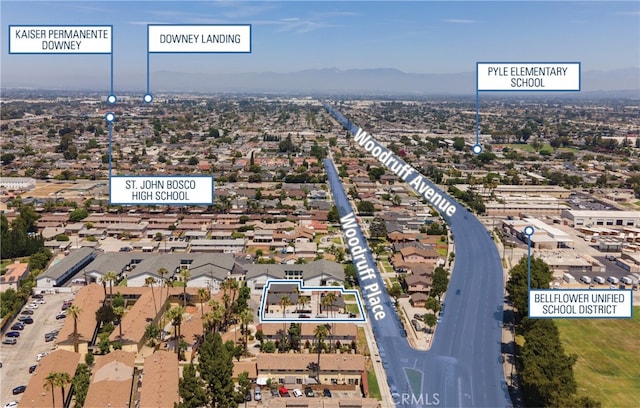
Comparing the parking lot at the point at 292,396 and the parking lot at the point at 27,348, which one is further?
the parking lot at the point at 27,348

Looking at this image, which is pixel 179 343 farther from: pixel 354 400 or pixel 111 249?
pixel 111 249

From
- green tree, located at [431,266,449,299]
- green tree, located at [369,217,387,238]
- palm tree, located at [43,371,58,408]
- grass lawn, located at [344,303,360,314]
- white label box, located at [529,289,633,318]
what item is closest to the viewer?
white label box, located at [529,289,633,318]

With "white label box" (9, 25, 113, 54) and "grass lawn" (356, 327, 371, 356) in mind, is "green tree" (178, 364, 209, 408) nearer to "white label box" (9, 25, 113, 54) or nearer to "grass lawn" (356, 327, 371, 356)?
"grass lawn" (356, 327, 371, 356)

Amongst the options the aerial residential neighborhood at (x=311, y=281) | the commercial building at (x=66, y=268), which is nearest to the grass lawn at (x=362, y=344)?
the aerial residential neighborhood at (x=311, y=281)

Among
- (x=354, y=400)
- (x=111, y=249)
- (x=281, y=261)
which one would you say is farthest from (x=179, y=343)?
(x=111, y=249)

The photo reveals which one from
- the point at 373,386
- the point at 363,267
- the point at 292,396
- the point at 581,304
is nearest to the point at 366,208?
the point at 363,267

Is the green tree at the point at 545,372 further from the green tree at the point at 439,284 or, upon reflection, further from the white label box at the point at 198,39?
the white label box at the point at 198,39

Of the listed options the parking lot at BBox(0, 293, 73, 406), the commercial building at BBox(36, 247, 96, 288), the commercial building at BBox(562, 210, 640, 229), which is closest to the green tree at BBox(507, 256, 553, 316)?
the commercial building at BBox(562, 210, 640, 229)
